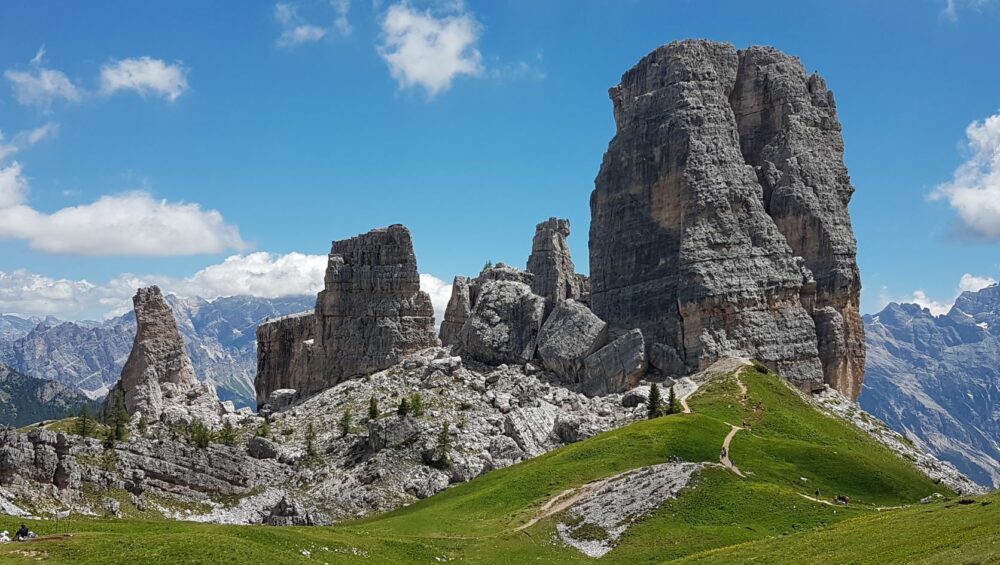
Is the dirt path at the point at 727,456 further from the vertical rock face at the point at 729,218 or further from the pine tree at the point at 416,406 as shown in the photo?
the pine tree at the point at 416,406

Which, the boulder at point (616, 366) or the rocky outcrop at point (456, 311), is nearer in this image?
the boulder at point (616, 366)

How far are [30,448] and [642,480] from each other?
54724 millimetres

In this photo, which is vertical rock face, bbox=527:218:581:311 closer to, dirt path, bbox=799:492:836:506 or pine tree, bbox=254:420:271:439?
pine tree, bbox=254:420:271:439

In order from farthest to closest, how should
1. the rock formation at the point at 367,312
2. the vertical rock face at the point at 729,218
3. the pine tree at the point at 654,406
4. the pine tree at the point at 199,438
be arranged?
the rock formation at the point at 367,312 < the vertical rock face at the point at 729,218 < the pine tree at the point at 654,406 < the pine tree at the point at 199,438

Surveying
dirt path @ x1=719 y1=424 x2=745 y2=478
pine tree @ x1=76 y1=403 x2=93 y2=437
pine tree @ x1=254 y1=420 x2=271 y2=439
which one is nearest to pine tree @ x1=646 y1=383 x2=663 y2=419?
dirt path @ x1=719 y1=424 x2=745 y2=478

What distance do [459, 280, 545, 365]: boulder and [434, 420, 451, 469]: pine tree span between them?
3421cm

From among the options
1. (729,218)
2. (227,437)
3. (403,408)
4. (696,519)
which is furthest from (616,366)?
(696,519)

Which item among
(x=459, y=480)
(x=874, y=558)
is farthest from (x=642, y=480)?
(x=874, y=558)

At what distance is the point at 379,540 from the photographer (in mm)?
62875

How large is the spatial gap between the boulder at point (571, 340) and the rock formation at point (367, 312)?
2403 cm

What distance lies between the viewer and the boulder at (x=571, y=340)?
129 metres

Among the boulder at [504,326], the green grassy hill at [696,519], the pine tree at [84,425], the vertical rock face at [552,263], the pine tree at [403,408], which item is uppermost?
the vertical rock face at [552,263]

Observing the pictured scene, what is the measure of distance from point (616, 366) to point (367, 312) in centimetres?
4478

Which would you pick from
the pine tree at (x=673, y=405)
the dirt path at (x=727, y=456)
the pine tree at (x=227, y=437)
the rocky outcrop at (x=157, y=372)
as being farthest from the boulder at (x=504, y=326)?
the dirt path at (x=727, y=456)
